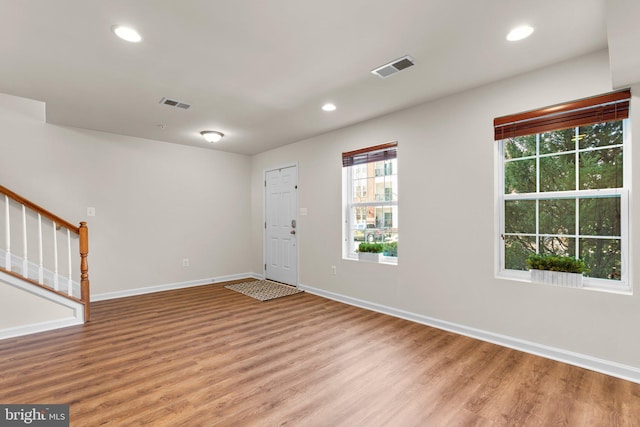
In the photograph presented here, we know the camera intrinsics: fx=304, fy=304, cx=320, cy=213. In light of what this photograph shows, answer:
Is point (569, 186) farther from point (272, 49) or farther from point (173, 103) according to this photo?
point (173, 103)

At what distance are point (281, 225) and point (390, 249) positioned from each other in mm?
2336

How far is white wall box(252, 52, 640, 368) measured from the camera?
7.98 feet

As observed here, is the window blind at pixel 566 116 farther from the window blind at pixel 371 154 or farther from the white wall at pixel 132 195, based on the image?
the white wall at pixel 132 195

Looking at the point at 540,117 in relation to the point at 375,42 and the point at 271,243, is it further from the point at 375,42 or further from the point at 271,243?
the point at 271,243

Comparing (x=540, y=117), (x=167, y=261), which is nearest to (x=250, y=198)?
(x=167, y=261)

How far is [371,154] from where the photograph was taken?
4133 millimetres

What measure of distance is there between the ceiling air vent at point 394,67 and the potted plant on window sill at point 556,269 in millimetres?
2067

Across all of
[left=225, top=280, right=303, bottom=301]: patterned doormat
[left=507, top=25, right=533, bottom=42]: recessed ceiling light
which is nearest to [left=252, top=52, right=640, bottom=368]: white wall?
[left=507, top=25, right=533, bottom=42]: recessed ceiling light

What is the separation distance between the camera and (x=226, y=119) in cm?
407

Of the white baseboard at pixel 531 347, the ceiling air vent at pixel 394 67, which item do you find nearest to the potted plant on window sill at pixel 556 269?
the white baseboard at pixel 531 347

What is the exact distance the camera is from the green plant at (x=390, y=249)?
13.0 ft

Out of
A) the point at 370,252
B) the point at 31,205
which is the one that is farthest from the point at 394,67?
the point at 31,205

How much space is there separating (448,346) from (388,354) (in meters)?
0.62

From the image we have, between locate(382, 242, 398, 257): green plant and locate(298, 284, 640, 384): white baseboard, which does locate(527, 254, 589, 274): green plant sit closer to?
locate(298, 284, 640, 384): white baseboard
